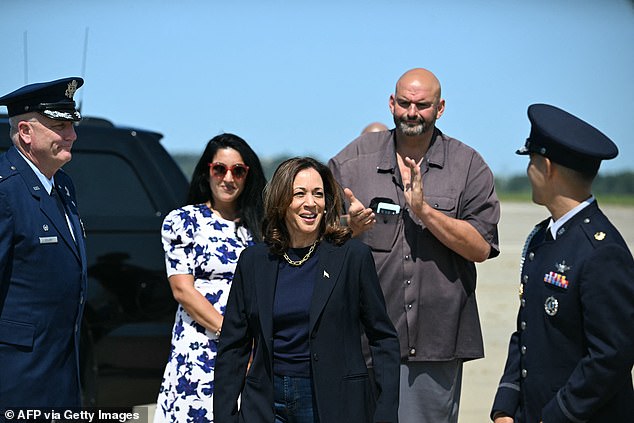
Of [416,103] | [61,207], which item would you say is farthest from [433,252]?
[61,207]

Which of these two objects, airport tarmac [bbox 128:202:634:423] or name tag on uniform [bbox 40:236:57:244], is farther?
airport tarmac [bbox 128:202:634:423]

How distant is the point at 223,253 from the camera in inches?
179

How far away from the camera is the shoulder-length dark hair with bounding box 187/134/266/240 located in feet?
15.4

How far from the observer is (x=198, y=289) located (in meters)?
4.55

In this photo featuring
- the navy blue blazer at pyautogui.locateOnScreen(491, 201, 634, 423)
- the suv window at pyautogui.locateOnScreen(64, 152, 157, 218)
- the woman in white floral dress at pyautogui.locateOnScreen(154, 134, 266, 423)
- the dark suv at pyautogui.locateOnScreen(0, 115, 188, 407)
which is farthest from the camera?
the suv window at pyautogui.locateOnScreen(64, 152, 157, 218)

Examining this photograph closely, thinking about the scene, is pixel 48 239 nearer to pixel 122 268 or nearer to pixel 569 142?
pixel 122 268

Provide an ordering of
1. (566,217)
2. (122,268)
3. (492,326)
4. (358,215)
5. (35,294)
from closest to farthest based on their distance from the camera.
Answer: (566,217) < (35,294) < (358,215) < (122,268) < (492,326)

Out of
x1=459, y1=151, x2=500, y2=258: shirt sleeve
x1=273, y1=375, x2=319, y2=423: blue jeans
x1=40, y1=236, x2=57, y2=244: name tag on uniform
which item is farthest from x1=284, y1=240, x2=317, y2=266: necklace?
x1=459, y1=151, x2=500, y2=258: shirt sleeve

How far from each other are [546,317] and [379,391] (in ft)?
2.35

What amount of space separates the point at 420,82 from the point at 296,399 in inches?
74.0

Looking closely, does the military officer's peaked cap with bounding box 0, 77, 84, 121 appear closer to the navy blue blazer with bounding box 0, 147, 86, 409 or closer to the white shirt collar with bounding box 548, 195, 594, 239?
the navy blue blazer with bounding box 0, 147, 86, 409

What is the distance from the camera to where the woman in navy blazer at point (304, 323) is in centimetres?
349

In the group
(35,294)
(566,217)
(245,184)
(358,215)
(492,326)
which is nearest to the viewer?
(566,217)

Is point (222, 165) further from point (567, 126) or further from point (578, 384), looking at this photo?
point (578, 384)
